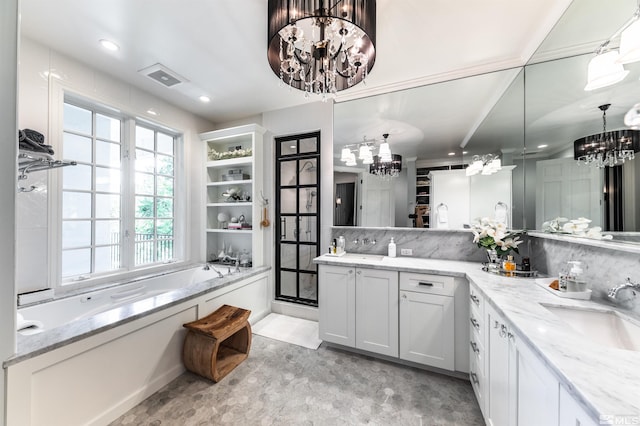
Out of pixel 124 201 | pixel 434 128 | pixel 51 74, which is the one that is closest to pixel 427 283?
pixel 434 128

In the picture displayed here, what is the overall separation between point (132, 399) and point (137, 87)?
118 inches

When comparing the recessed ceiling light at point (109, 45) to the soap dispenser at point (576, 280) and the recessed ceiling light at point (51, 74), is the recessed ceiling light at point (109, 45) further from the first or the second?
the soap dispenser at point (576, 280)

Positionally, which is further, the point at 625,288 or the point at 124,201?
the point at 124,201

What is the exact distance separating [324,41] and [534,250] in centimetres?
228

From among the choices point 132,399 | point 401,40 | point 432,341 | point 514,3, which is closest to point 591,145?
point 514,3

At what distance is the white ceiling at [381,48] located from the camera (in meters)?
1.53

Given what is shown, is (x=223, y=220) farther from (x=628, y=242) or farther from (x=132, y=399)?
(x=628, y=242)

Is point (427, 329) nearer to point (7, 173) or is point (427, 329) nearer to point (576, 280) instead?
point (576, 280)

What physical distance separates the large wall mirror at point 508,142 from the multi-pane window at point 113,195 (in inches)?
91.4

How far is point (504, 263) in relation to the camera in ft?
5.96

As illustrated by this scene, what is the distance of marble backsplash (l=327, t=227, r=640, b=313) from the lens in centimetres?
115

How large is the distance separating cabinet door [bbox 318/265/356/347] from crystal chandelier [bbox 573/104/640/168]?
1729 mm

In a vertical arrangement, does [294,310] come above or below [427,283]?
below

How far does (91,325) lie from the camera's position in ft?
4.75
